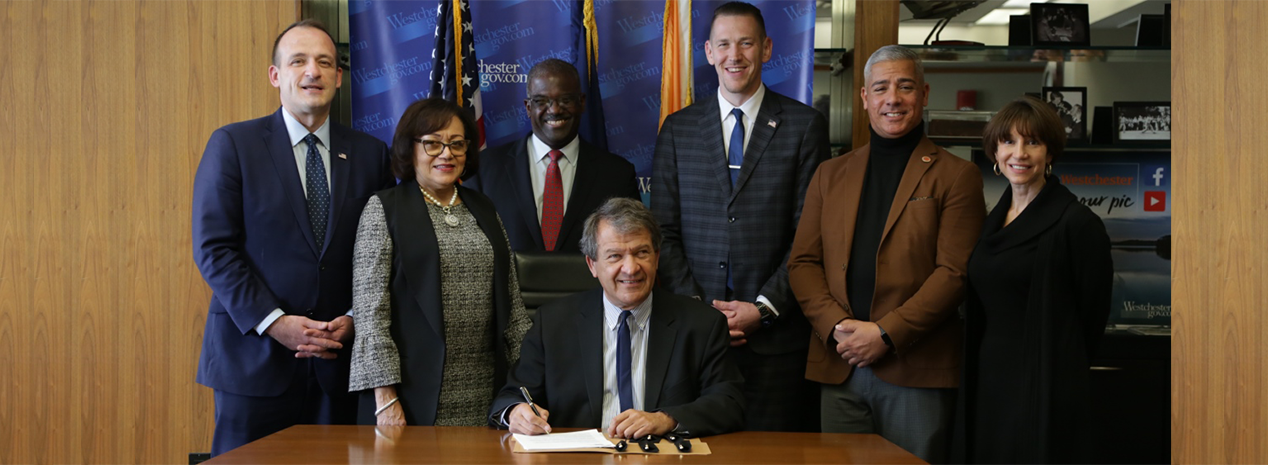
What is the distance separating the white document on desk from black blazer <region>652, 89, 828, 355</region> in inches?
40.7

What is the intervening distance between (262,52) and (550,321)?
1.83 metres

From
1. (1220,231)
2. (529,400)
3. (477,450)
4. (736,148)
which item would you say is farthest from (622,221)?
(1220,231)

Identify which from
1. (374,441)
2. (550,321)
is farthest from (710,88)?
(374,441)

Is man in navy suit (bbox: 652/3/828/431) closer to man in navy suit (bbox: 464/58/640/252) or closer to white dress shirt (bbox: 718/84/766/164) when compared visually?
white dress shirt (bbox: 718/84/766/164)

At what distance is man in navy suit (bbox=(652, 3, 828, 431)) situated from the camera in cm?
327

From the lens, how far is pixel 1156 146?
4441mm

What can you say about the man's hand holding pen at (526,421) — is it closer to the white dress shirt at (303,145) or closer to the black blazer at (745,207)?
the black blazer at (745,207)

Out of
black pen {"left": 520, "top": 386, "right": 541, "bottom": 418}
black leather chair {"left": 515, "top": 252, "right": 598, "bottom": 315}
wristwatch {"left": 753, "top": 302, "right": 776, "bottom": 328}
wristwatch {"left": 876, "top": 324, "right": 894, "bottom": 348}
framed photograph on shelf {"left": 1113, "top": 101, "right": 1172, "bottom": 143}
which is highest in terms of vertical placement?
framed photograph on shelf {"left": 1113, "top": 101, "right": 1172, "bottom": 143}

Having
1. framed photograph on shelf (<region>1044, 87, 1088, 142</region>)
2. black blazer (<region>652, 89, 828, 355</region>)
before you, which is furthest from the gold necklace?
framed photograph on shelf (<region>1044, 87, 1088, 142</region>)

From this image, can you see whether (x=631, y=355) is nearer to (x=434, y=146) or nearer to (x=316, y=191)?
(x=434, y=146)

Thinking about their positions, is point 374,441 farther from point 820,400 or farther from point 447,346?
point 820,400

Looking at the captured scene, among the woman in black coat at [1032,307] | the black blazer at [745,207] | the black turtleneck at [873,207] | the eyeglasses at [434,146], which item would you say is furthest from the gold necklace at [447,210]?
the woman in black coat at [1032,307]

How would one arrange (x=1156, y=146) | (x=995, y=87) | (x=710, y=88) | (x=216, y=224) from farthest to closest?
(x=995, y=87), (x=1156, y=146), (x=710, y=88), (x=216, y=224)

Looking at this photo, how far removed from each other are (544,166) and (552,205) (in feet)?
0.55
